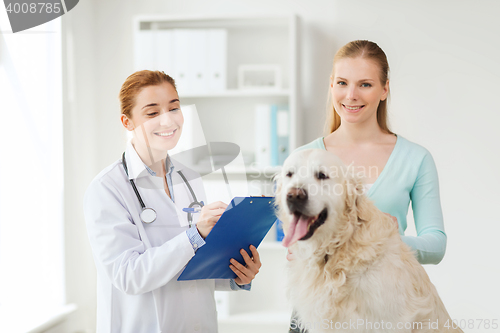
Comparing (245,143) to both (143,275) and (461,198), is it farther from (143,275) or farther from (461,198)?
(143,275)

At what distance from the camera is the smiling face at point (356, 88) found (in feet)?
4.37

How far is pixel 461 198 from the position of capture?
2.67m

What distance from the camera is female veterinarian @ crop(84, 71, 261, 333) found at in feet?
3.81

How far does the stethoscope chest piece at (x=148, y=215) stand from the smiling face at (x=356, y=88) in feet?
2.41

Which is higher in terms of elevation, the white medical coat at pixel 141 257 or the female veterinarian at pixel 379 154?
the female veterinarian at pixel 379 154

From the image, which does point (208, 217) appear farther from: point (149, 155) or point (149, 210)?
point (149, 155)

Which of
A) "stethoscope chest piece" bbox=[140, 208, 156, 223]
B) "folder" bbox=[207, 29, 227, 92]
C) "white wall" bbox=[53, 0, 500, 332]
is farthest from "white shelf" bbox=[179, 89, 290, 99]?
"stethoscope chest piece" bbox=[140, 208, 156, 223]

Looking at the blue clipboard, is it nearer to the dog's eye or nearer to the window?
the dog's eye

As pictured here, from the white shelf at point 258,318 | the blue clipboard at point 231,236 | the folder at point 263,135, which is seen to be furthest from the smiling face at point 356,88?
the white shelf at point 258,318

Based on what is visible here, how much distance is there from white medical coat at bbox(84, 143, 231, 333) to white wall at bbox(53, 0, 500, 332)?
5.20 feet

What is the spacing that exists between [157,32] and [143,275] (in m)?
1.98

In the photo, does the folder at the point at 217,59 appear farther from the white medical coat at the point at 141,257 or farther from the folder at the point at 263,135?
the white medical coat at the point at 141,257

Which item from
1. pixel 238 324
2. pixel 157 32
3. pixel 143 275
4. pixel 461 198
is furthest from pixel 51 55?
pixel 461 198

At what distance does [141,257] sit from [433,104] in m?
2.32
